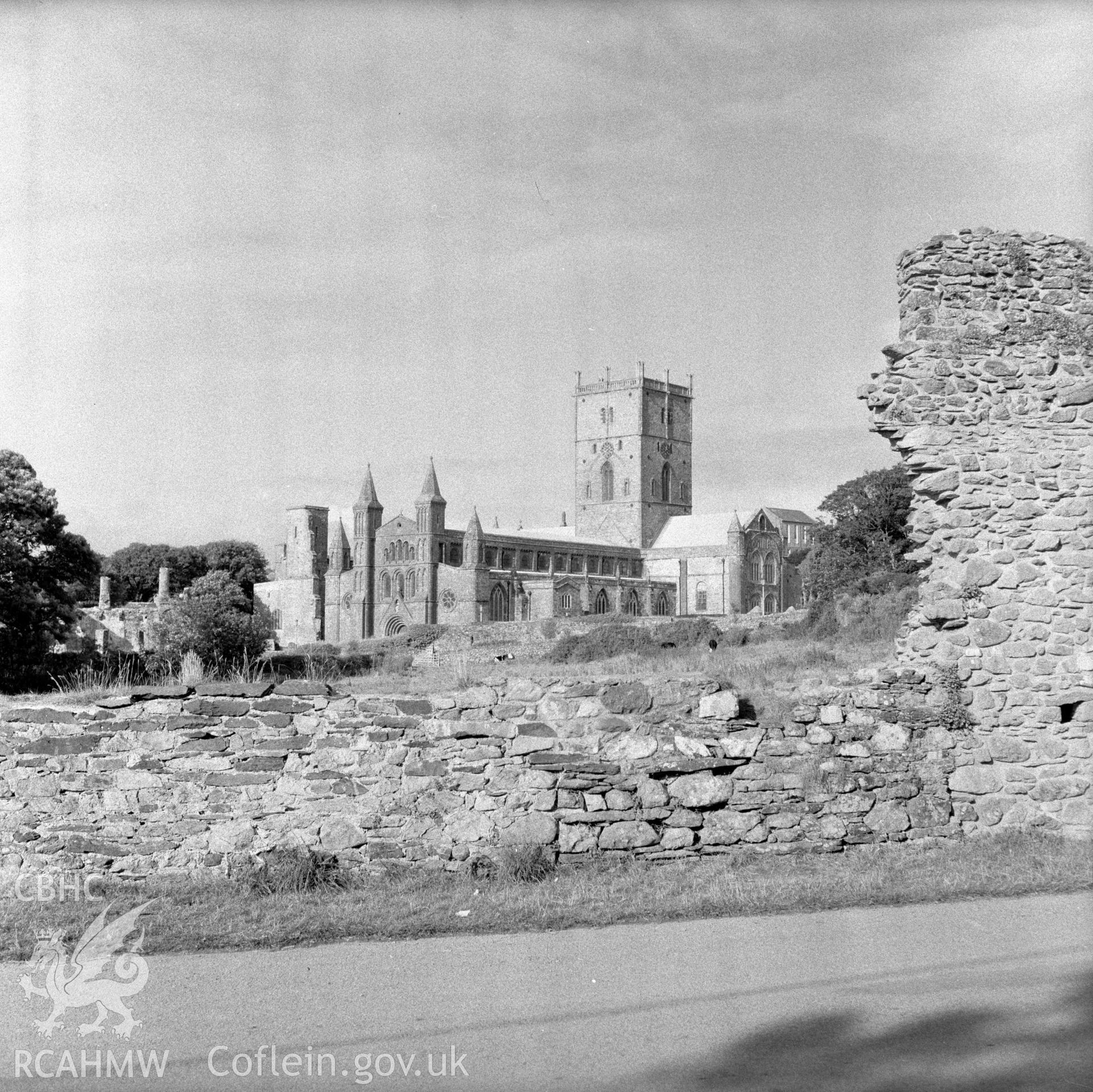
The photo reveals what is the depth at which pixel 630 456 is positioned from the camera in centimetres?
11581

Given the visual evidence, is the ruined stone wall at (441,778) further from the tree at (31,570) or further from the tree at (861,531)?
the tree at (861,531)

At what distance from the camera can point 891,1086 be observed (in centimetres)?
393

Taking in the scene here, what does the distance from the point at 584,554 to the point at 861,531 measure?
56.6 m

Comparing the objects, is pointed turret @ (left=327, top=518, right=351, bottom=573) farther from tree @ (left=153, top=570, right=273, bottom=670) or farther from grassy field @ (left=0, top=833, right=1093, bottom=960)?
grassy field @ (left=0, top=833, right=1093, bottom=960)

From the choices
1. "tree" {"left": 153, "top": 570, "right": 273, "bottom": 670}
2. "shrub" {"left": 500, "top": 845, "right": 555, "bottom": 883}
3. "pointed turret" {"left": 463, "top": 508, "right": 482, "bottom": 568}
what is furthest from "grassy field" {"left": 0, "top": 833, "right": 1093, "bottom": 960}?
"pointed turret" {"left": 463, "top": 508, "right": 482, "bottom": 568}

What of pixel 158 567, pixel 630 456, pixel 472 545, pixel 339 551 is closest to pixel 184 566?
pixel 158 567

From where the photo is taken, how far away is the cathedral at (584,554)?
8538 cm

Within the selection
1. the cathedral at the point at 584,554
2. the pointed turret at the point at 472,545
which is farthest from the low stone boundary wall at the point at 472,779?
the pointed turret at the point at 472,545

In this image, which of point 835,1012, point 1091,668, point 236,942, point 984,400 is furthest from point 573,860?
point 984,400

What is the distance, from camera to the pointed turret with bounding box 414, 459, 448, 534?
85.8 m

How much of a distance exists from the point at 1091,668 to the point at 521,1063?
5.88 metres

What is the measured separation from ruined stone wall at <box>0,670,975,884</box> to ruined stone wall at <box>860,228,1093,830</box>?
85 centimetres

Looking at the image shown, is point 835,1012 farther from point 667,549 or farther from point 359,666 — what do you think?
point 667,549

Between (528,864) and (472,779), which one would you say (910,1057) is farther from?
(472,779)
